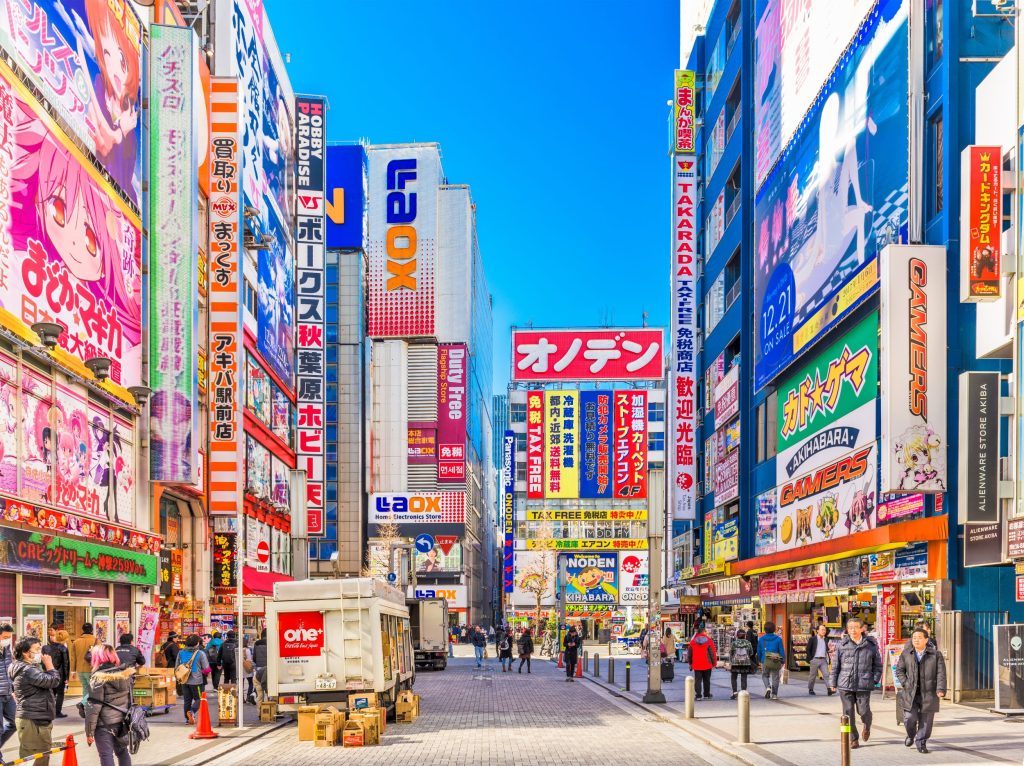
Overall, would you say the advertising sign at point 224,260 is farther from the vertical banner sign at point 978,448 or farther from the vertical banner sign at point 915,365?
the vertical banner sign at point 978,448

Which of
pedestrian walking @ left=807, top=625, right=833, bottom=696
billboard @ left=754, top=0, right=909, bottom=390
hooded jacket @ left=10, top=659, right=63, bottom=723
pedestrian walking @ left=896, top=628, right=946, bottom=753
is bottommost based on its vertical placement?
pedestrian walking @ left=807, top=625, right=833, bottom=696

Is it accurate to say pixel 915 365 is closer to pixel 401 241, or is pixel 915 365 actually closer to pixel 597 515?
pixel 597 515

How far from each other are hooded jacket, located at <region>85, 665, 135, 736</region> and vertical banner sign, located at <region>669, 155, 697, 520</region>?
48.9 metres

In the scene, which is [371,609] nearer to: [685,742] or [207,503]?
[685,742]

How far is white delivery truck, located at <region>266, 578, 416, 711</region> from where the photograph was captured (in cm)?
2238

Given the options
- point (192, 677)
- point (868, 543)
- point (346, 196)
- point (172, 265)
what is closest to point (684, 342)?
point (172, 265)

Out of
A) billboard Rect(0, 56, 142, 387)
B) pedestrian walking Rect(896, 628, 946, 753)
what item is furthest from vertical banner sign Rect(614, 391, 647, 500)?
pedestrian walking Rect(896, 628, 946, 753)

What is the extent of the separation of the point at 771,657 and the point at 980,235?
1037cm

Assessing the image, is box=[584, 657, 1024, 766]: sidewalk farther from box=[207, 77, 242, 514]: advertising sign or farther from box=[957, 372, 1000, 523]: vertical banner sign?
box=[207, 77, 242, 514]: advertising sign

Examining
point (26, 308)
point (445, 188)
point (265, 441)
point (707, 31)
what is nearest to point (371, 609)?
point (26, 308)

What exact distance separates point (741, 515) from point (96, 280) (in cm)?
2864

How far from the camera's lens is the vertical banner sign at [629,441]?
108688 mm

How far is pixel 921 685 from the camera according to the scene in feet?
59.7

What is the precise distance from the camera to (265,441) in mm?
60031
